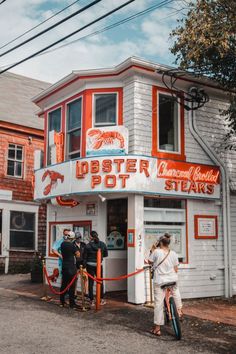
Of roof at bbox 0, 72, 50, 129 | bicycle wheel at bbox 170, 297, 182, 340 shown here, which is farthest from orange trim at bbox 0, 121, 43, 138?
bicycle wheel at bbox 170, 297, 182, 340

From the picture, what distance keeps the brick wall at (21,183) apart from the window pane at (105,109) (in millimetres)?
7903

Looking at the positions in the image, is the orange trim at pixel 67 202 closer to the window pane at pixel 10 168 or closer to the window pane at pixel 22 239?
the window pane at pixel 22 239

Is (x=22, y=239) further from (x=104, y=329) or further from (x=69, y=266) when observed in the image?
(x=104, y=329)

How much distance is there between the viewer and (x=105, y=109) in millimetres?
12992

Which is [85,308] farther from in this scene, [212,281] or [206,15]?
[206,15]

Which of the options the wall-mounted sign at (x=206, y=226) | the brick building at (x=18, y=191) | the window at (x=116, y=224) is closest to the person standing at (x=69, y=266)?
the window at (x=116, y=224)

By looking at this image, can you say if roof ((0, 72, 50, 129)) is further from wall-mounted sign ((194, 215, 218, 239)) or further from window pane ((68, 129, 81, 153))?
wall-mounted sign ((194, 215, 218, 239))

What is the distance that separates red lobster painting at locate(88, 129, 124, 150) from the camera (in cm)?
1187

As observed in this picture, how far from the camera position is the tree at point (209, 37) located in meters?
10.9

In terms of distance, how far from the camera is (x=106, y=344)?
7.39 m

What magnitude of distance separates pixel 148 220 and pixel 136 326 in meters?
3.70

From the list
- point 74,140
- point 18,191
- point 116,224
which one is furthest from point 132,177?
point 18,191

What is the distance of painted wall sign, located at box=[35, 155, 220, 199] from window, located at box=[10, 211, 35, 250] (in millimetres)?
7026

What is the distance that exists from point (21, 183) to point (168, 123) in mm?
9314
